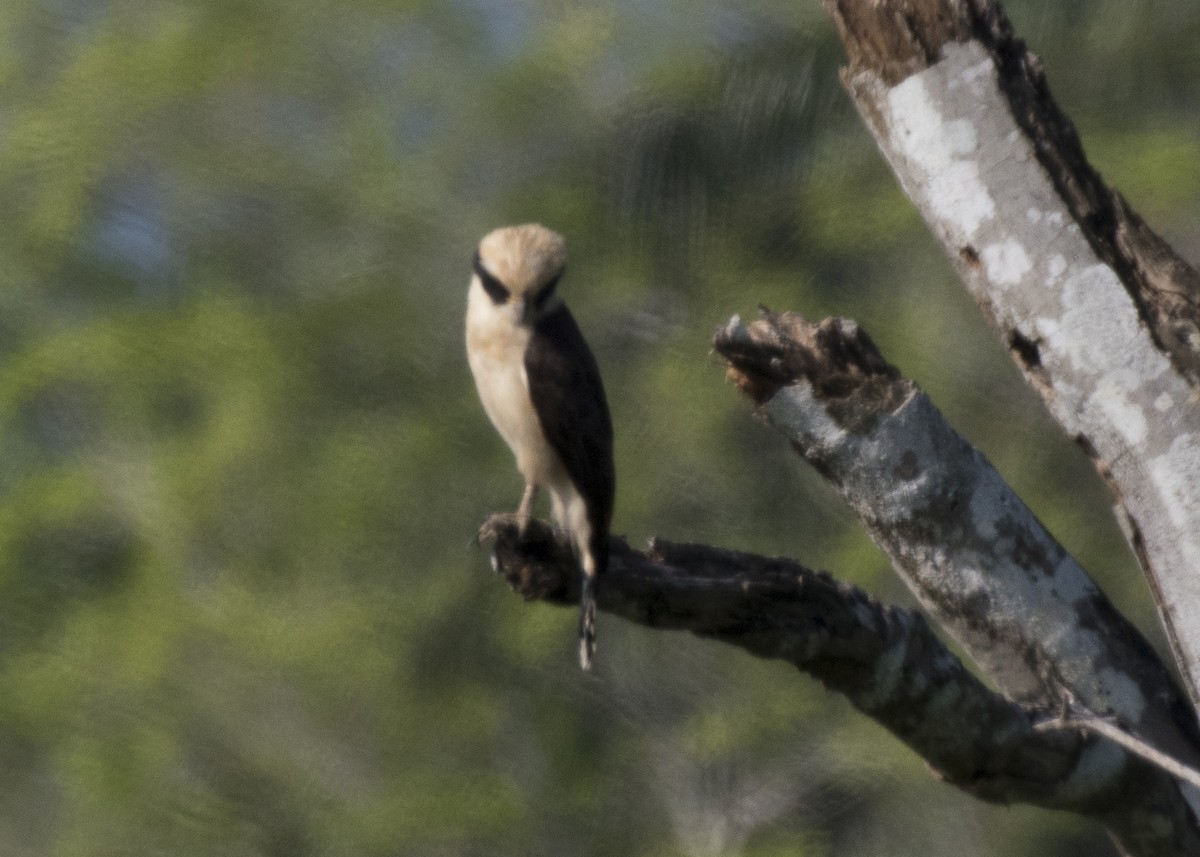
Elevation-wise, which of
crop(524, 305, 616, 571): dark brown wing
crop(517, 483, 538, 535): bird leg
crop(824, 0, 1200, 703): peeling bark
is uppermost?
crop(824, 0, 1200, 703): peeling bark

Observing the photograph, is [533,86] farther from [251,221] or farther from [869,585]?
[869,585]

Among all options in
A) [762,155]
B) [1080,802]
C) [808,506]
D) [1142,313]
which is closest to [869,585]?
[808,506]

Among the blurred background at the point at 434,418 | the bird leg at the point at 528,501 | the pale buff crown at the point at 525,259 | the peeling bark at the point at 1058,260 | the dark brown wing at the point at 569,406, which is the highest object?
the peeling bark at the point at 1058,260

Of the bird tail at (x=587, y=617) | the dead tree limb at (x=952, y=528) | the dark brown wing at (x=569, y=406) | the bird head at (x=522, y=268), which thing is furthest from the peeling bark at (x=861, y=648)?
the bird head at (x=522, y=268)

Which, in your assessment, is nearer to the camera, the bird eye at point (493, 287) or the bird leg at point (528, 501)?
the bird leg at point (528, 501)

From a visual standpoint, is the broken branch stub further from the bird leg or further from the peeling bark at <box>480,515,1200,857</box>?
the bird leg

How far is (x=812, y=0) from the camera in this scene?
21.8ft

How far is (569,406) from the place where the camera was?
3537 millimetres

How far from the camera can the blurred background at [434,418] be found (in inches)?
237

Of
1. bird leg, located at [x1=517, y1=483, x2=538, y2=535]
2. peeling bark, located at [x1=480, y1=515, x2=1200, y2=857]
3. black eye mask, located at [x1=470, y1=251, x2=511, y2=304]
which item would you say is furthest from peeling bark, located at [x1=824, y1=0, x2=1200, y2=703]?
bird leg, located at [x1=517, y1=483, x2=538, y2=535]

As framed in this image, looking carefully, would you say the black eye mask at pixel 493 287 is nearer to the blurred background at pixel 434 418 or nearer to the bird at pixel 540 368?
the bird at pixel 540 368

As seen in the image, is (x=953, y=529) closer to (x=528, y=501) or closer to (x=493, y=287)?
(x=528, y=501)

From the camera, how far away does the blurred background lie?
237 inches

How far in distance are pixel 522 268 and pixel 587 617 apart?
2.52 ft
